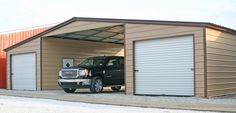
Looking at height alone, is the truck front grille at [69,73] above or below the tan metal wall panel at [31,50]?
below

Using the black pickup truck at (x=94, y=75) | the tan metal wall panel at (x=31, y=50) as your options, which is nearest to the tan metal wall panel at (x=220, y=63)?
the black pickup truck at (x=94, y=75)

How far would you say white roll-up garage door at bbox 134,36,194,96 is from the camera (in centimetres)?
1644

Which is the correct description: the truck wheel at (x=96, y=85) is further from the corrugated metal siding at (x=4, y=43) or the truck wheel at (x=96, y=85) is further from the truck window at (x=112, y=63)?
the corrugated metal siding at (x=4, y=43)

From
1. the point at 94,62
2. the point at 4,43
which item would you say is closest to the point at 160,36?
the point at 94,62

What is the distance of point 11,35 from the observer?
29.4 m

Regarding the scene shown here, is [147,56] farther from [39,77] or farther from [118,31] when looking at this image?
[39,77]

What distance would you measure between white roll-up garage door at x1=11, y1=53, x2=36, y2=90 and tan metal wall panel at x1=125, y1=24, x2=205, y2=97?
818 cm

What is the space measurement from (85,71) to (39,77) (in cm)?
551

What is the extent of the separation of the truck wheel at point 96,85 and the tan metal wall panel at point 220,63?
5.93 meters

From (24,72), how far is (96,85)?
7384mm

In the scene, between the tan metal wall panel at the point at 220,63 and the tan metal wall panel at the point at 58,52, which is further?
the tan metal wall panel at the point at 58,52

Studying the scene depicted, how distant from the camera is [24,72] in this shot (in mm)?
25406

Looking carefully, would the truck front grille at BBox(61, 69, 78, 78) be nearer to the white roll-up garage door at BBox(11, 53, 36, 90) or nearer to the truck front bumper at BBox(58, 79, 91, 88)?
the truck front bumper at BBox(58, 79, 91, 88)

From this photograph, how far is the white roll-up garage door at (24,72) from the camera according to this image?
24672 millimetres
